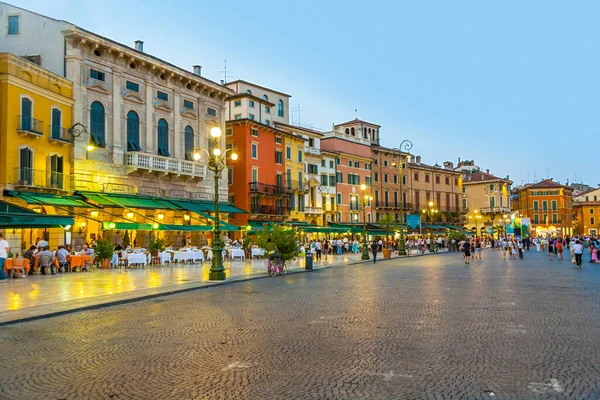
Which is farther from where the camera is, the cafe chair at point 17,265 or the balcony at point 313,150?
the balcony at point 313,150

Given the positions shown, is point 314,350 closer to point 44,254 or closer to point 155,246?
point 44,254

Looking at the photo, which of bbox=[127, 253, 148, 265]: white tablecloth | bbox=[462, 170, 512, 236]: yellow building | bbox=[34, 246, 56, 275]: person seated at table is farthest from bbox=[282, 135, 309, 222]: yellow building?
→ bbox=[462, 170, 512, 236]: yellow building

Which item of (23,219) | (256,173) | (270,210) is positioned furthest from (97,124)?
(270,210)

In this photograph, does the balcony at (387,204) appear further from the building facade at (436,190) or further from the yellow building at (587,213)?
the yellow building at (587,213)

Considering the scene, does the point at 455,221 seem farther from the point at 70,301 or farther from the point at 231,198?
the point at 70,301

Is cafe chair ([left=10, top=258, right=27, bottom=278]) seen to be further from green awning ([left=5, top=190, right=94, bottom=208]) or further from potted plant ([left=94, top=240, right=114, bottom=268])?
green awning ([left=5, top=190, right=94, bottom=208])

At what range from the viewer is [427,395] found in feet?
19.7

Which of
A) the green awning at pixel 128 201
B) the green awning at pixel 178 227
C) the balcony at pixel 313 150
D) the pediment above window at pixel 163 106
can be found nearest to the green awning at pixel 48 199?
the green awning at pixel 128 201

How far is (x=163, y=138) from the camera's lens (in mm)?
39375

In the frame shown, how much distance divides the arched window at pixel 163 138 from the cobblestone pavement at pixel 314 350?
25699 millimetres

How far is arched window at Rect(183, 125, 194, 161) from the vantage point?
41.4 meters

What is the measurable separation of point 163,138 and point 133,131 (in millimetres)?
3013

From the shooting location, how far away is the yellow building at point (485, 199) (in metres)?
100

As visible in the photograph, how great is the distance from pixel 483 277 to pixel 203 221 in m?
21.3
